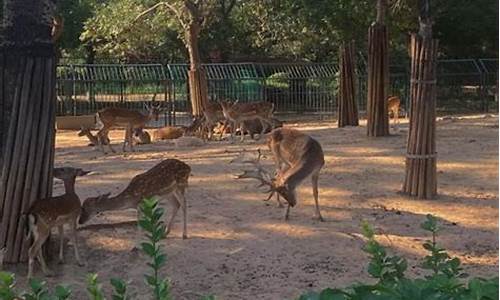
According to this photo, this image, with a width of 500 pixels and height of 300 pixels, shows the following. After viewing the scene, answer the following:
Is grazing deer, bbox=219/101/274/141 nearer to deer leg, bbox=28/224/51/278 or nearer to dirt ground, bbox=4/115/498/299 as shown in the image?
dirt ground, bbox=4/115/498/299

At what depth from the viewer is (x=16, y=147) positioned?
707cm

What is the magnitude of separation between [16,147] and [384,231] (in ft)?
11.7

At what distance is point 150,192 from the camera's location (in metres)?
7.95

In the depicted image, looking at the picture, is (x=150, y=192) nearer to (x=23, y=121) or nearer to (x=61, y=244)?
(x=61, y=244)

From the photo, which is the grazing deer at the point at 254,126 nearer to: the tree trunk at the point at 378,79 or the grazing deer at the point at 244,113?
the grazing deer at the point at 244,113

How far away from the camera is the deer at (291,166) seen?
816 centimetres

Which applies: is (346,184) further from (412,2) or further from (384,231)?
(412,2)

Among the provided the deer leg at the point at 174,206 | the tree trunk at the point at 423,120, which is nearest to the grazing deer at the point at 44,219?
the deer leg at the point at 174,206

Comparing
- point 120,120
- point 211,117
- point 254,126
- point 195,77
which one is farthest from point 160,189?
point 195,77

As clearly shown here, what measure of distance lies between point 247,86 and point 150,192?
58.5 feet

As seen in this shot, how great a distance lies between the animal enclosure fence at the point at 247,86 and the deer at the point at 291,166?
1382 cm

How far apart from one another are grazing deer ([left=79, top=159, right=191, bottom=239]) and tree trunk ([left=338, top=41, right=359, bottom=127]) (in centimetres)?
943

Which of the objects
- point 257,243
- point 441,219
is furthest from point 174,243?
point 441,219

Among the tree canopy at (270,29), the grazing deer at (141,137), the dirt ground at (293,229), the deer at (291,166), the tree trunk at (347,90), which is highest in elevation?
the tree canopy at (270,29)
